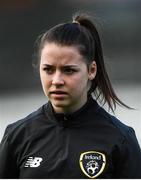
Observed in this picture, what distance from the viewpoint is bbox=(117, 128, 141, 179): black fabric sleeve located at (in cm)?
246

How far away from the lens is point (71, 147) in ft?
8.05

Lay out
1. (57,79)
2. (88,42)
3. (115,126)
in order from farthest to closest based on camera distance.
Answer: (88,42)
(115,126)
(57,79)

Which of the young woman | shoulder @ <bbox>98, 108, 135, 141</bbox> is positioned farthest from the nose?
shoulder @ <bbox>98, 108, 135, 141</bbox>

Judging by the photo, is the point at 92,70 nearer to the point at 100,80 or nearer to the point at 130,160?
the point at 100,80

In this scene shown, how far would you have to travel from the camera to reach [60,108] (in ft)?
8.15

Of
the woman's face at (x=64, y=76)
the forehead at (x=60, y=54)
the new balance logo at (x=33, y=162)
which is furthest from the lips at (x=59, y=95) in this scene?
the new balance logo at (x=33, y=162)

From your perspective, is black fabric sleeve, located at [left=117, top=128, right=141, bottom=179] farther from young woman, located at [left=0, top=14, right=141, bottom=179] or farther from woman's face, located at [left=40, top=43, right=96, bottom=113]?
woman's face, located at [left=40, top=43, right=96, bottom=113]

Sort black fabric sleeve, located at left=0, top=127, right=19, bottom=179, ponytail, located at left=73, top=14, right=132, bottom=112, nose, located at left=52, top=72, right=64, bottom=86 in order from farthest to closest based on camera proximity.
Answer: ponytail, located at left=73, top=14, right=132, bottom=112 < black fabric sleeve, located at left=0, top=127, right=19, bottom=179 < nose, located at left=52, top=72, right=64, bottom=86

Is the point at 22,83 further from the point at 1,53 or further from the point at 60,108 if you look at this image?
the point at 60,108

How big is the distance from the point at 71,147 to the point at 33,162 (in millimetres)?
144

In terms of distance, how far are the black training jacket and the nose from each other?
15 cm

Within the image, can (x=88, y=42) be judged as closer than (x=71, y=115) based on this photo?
No

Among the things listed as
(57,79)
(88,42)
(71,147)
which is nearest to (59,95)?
(57,79)

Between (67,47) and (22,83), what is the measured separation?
6216mm
